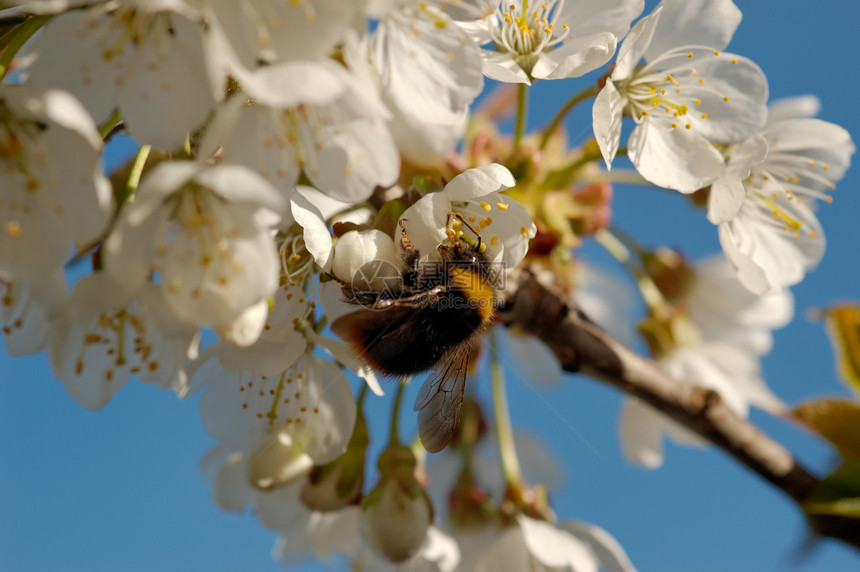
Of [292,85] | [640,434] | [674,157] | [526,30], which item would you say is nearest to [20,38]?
[292,85]

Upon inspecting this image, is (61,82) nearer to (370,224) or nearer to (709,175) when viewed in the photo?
(370,224)

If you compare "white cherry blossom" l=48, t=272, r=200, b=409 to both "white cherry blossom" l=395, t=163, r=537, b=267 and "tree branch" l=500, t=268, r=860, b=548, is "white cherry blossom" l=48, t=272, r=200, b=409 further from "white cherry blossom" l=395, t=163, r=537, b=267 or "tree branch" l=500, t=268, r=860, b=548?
"tree branch" l=500, t=268, r=860, b=548

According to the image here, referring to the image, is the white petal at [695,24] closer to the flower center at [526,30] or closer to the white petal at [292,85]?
the flower center at [526,30]

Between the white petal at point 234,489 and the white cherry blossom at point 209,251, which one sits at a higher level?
the white cherry blossom at point 209,251

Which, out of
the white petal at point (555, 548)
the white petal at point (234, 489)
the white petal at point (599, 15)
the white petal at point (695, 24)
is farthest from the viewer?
the white petal at point (234, 489)

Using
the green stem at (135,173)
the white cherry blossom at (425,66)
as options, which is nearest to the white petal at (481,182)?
the white cherry blossom at (425,66)

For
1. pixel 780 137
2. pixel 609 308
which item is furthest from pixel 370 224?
pixel 609 308

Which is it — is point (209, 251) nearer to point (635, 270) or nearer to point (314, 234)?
point (314, 234)

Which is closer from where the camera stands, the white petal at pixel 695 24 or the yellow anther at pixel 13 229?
the yellow anther at pixel 13 229
